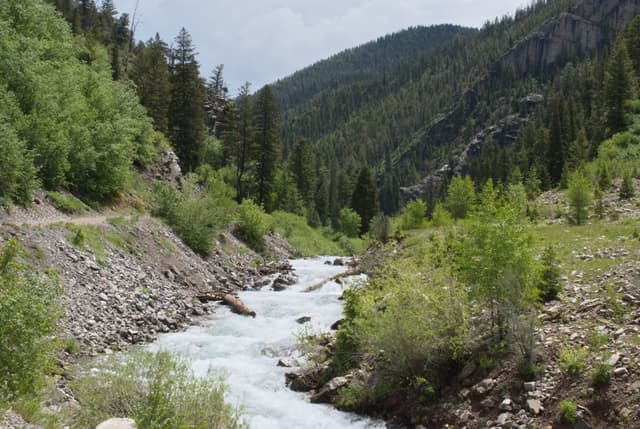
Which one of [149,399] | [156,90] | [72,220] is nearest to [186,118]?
[156,90]

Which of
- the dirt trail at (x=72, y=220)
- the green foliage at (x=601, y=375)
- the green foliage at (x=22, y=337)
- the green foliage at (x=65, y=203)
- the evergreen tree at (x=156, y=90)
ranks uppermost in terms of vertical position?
the evergreen tree at (x=156, y=90)

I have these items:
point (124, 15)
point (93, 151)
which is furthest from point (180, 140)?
point (124, 15)

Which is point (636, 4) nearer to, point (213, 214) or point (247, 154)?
point (247, 154)

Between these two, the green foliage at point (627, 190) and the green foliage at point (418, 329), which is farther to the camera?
the green foliage at point (627, 190)

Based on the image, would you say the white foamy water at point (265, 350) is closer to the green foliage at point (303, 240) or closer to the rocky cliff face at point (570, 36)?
the green foliage at point (303, 240)

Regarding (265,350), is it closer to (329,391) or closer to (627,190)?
(329,391)

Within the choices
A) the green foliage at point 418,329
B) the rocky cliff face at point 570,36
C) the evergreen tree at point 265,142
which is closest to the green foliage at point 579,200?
the green foliage at point 418,329

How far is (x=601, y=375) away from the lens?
337 inches

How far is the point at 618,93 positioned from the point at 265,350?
158ft

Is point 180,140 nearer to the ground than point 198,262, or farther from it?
farther from it

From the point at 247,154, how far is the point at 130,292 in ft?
119

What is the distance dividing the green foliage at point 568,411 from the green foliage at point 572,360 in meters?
0.85

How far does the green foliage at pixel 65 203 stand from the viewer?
20.8m

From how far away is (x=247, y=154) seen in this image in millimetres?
52500
